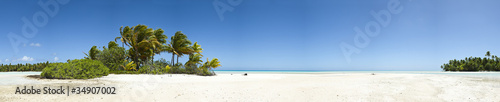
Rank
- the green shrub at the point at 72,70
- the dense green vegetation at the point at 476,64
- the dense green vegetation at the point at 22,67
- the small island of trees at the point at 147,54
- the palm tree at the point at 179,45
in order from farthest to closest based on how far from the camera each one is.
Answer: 1. the dense green vegetation at the point at 476,64
2. the dense green vegetation at the point at 22,67
3. the palm tree at the point at 179,45
4. the small island of trees at the point at 147,54
5. the green shrub at the point at 72,70

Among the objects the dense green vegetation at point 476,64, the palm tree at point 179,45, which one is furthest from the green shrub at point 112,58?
the dense green vegetation at point 476,64

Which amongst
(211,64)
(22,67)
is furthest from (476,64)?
(22,67)

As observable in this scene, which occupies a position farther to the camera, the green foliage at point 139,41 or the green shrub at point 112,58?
the green foliage at point 139,41

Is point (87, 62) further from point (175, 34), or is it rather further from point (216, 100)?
point (175, 34)

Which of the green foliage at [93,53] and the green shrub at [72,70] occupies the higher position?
the green foliage at [93,53]

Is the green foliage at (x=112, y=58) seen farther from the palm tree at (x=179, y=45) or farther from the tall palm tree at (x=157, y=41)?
the palm tree at (x=179, y=45)

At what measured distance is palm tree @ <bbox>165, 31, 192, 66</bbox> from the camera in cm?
2470

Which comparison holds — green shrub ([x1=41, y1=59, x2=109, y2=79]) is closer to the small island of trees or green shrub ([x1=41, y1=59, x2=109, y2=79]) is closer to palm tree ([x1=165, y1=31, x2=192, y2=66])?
the small island of trees

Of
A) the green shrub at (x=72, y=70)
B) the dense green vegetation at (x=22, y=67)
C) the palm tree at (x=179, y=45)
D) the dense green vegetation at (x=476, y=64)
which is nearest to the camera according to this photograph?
the green shrub at (x=72, y=70)

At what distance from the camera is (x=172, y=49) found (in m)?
24.7

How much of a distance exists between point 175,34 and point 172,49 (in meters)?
1.73

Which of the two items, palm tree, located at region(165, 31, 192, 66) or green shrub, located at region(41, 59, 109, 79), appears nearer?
green shrub, located at region(41, 59, 109, 79)

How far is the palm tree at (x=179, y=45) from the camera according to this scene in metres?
24.7

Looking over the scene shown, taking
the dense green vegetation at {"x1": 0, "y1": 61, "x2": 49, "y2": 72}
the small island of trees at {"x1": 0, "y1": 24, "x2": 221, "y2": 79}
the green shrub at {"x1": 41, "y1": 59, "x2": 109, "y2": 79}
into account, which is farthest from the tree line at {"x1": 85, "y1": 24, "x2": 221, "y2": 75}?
the dense green vegetation at {"x1": 0, "y1": 61, "x2": 49, "y2": 72}
